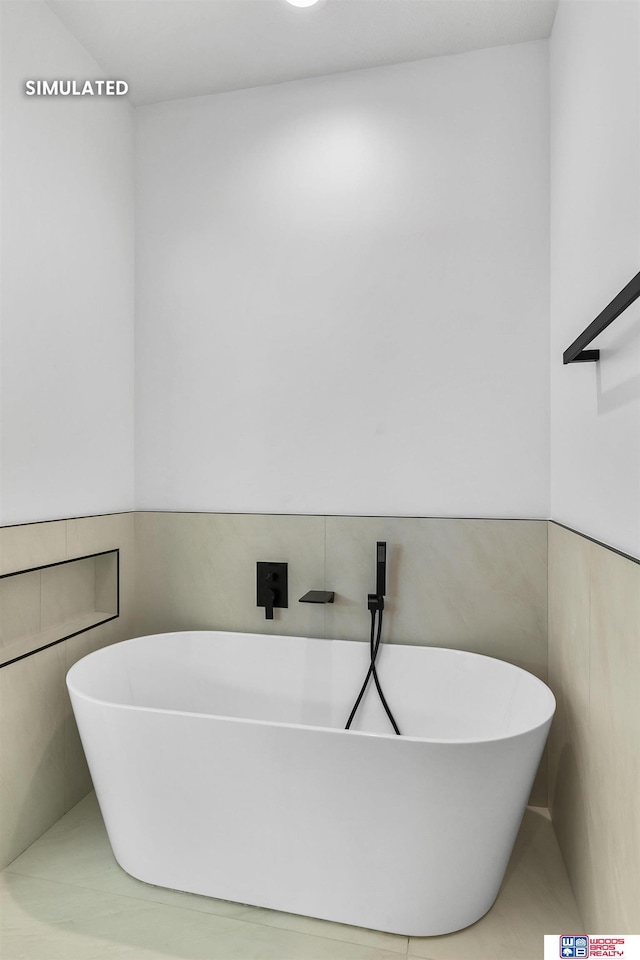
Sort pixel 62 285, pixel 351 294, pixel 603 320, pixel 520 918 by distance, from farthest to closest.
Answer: pixel 351 294, pixel 62 285, pixel 520 918, pixel 603 320

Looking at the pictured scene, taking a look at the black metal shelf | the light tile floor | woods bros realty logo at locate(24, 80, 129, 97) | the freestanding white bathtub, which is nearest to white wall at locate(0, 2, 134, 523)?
woods bros realty logo at locate(24, 80, 129, 97)

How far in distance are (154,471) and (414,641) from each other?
1307 millimetres

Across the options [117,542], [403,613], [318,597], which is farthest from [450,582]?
[117,542]

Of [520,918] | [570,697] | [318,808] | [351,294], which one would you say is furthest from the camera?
[351,294]

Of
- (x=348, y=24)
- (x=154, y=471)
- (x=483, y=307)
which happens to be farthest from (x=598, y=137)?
(x=154, y=471)

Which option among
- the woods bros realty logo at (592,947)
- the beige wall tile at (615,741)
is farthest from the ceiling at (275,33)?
the woods bros realty logo at (592,947)

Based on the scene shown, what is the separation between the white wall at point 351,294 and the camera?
7.12 ft

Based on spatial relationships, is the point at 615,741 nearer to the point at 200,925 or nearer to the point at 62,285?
the point at 200,925

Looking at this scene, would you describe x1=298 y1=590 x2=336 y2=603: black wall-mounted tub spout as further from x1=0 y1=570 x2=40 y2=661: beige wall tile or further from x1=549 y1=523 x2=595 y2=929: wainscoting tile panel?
x1=0 y1=570 x2=40 y2=661: beige wall tile

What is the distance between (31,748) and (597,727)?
5.65ft

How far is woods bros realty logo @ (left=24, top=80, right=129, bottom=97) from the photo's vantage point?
6.32 feet

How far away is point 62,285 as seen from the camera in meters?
2.06

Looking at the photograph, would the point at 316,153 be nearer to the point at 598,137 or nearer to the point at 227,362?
the point at 227,362

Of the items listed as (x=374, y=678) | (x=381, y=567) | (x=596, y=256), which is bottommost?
(x=374, y=678)
